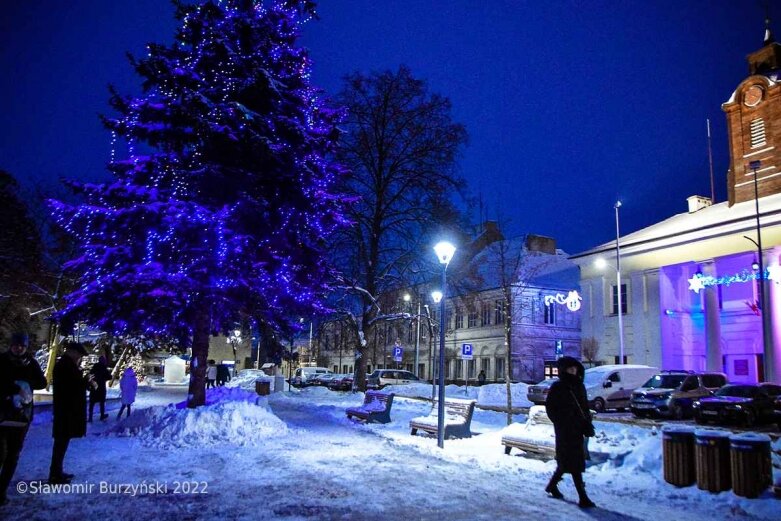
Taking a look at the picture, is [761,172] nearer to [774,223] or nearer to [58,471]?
[774,223]

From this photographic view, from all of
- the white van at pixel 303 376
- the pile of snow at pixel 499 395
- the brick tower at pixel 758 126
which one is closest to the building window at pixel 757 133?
the brick tower at pixel 758 126

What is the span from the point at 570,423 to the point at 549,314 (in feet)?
158

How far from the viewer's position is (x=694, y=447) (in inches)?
356

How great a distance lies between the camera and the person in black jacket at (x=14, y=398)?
6.78 m

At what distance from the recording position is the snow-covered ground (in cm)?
734

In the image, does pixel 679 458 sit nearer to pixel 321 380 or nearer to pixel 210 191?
pixel 210 191

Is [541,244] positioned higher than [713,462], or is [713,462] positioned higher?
[541,244]

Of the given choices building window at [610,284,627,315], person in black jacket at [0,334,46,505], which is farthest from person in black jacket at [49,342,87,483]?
building window at [610,284,627,315]

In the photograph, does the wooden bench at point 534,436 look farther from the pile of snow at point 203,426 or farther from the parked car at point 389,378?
the parked car at point 389,378

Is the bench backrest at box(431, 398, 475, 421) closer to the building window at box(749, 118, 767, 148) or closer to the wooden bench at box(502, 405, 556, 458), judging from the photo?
the wooden bench at box(502, 405, 556, 458)

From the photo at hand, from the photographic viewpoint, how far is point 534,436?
38.3 ft

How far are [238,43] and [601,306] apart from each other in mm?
33795

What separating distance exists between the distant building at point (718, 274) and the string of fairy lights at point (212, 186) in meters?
25.2

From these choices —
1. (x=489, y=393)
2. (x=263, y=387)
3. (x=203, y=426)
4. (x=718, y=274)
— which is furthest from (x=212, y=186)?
(x=718, y=274)
